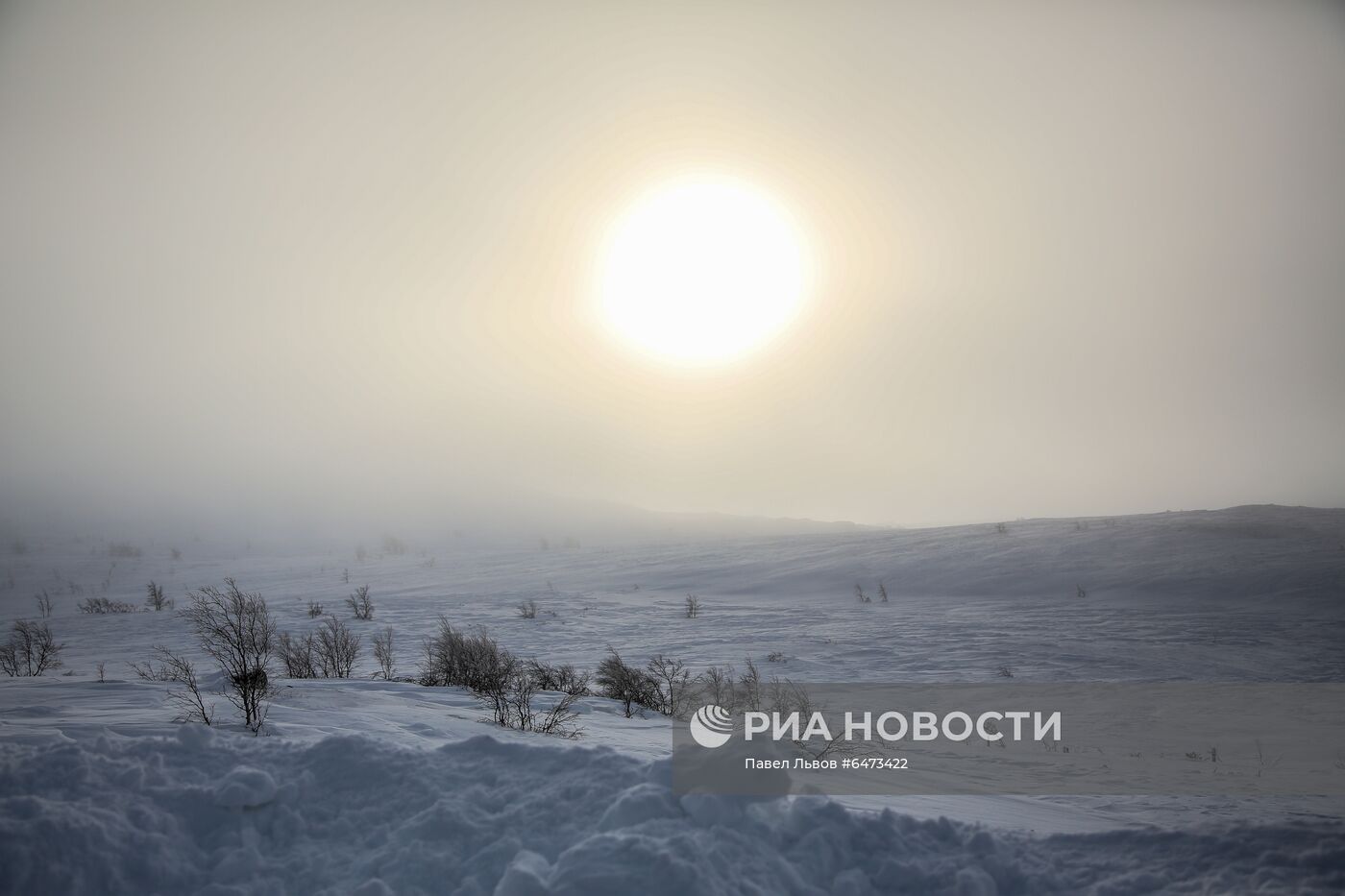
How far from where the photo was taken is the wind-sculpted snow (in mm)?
3791

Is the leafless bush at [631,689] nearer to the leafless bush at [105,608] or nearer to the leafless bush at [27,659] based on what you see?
the leafless bush at [27,659]

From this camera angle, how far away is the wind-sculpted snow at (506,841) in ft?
12.4

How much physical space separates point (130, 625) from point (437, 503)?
96775 millimetres

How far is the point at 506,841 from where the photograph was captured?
417 cm

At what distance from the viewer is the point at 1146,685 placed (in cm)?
1112
